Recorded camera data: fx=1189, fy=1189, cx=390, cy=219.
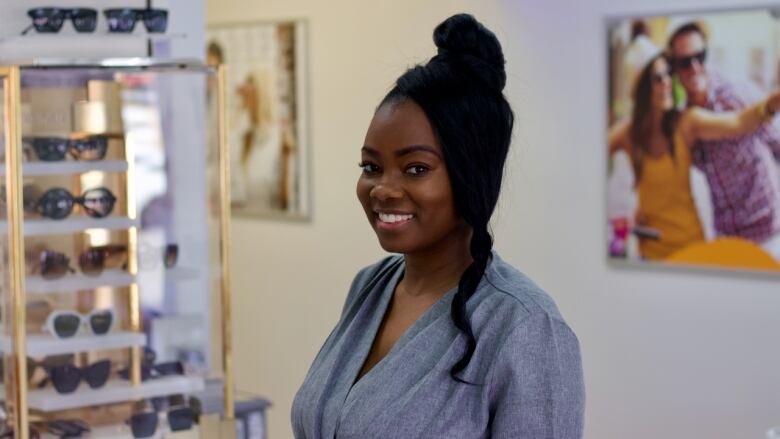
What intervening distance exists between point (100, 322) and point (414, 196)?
2.36 metres

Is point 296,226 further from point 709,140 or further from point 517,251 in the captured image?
point 709,140

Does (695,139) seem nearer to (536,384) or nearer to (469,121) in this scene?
(469,121)

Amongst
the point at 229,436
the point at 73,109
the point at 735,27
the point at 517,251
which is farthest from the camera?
the point at 517,251

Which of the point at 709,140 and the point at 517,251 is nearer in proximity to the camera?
the point at 709,140

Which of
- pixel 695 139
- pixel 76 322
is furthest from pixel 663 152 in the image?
pixel 76 322

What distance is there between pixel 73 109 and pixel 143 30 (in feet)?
1.17

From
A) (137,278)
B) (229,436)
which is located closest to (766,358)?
(229,436)

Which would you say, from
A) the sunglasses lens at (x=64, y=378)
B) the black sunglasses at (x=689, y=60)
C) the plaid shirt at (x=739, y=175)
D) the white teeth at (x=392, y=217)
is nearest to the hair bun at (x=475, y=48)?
the white teeth at (x=392, y=217)

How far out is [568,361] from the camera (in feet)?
5.09

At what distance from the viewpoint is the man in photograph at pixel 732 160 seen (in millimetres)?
4297

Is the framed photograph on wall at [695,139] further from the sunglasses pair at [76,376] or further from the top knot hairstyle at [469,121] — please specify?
the top knot hairstyle at [469,121]

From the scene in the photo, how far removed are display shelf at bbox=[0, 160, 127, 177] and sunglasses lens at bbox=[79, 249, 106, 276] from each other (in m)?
0.26

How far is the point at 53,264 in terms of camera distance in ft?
11.9

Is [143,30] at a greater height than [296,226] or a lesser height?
greater
